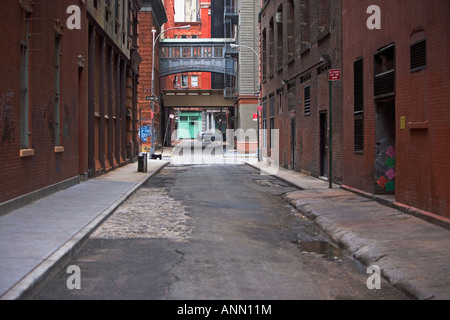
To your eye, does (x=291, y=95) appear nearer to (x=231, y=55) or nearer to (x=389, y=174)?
(x=389, y=174)

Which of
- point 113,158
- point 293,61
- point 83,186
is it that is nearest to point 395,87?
point 83,186

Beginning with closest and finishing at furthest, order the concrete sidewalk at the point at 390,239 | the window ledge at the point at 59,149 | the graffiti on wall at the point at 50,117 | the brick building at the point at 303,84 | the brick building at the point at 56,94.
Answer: the concrete sidewalk at the point at 390,239
the brick building at the point at 56,94
the graffiti on wall at the point at 50,117
the window ledge at the point at 59,149
the brick building at the point at 303,84

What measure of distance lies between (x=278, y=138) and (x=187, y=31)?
7905 cm

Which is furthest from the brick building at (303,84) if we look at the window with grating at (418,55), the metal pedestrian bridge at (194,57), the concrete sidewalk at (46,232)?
the metal pedestrian bridge at (194,57)

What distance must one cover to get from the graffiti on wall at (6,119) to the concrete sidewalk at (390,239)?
20.8ft

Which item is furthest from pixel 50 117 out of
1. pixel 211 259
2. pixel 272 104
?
pixel 272 104

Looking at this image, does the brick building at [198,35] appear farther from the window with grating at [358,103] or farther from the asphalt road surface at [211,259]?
the asphalt road surface at [211,259]

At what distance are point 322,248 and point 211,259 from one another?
2123 millimetres

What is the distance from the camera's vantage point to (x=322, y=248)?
876 centimetres

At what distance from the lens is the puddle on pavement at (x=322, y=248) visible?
8.23 m

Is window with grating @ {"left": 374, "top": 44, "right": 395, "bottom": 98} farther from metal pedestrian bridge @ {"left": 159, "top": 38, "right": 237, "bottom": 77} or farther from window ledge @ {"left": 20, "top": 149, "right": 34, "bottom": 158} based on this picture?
metal pedestrian bridge @ {"left": 159, "top": 38, "right": 237, "bottom": 77}

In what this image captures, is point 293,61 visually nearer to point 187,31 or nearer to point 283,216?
point 283,216
